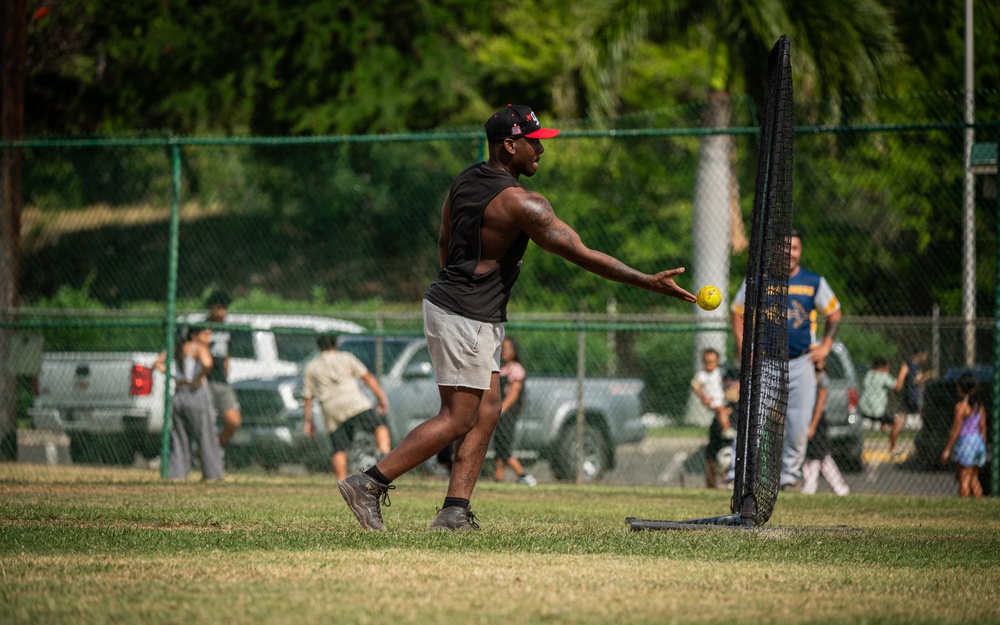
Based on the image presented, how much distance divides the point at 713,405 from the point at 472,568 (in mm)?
9030

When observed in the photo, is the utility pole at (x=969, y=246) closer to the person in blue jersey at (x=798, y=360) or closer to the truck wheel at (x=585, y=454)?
the person in blue jersey at (x=798, y=360)

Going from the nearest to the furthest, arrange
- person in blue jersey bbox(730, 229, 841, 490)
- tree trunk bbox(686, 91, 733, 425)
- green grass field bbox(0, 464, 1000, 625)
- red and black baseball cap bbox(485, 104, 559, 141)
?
green grass field bbox(0, 464, 1000, 625)
red and black baseball cap bbox(485, 104, 559, 141)
person in blue jersey bbox(730, 229, 841, 490)
tree trunk bbox(686, 91, 733, 425)

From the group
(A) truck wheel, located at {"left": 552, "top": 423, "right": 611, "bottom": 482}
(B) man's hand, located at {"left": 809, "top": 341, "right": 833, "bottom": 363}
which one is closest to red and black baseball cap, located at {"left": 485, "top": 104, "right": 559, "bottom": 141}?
(B) man's hand, located at {"left": 809, "top": 341, "right": 833, "bottom": 363}

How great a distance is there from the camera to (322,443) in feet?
45.0

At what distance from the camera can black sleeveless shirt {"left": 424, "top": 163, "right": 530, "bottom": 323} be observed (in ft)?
20.3

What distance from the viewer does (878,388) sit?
16.0 metres

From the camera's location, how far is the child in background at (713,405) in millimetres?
12633

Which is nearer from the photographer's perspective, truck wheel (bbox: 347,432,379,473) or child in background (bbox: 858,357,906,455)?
truck wheel (bbox: 347,432,379,473)

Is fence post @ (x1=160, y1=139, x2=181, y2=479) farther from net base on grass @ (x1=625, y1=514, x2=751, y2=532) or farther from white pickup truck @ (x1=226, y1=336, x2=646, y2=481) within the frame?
net base on grass @ (x1=625, y1=514, x2=751, y2=532)

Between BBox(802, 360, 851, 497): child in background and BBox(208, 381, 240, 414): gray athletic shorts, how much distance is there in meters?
5.77

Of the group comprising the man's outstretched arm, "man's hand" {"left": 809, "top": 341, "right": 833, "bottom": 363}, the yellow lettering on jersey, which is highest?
the man's outstretched arm

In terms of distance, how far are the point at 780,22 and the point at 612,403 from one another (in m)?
7.57

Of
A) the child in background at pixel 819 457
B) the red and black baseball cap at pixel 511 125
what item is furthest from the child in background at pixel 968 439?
the red and black baseball cap at pixel 511 125

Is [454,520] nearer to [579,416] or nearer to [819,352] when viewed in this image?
[819,352]
